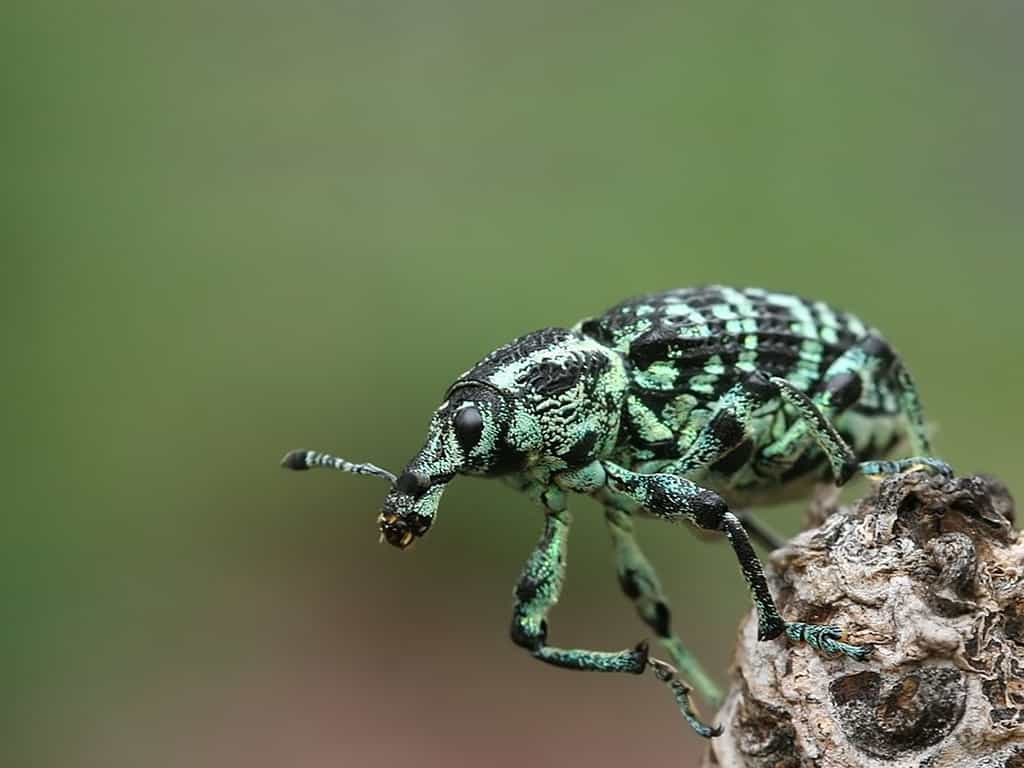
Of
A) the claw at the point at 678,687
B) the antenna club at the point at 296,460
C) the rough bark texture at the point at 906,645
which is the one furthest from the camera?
the antenna club at the point at 296,460

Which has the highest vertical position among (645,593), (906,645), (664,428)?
(664,428)

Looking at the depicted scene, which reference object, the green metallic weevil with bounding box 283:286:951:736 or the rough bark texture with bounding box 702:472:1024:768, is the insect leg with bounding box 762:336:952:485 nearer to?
the green metallic weevil with bounding box 283:286:951:736

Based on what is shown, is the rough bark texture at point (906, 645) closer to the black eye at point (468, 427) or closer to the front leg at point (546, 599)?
the front leg at point (546, 599)

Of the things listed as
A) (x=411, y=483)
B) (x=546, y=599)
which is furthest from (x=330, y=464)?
(x=546, y=599)

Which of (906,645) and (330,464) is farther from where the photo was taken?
(330,464)

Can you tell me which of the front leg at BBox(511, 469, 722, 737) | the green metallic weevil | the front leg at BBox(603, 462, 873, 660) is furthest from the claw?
the front leg at BBox(603, 462, 873, 660)

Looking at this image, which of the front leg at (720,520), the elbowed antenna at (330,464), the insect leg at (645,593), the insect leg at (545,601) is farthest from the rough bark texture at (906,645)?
the elbowed antenna at (330,464)

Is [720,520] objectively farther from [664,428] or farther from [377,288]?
[377,288]
